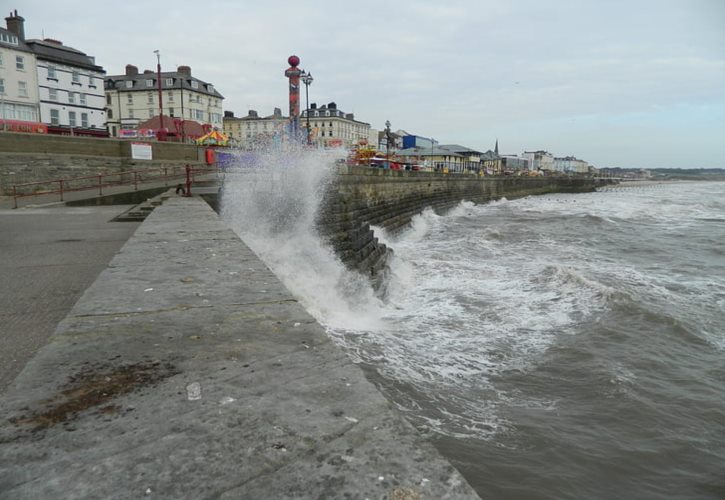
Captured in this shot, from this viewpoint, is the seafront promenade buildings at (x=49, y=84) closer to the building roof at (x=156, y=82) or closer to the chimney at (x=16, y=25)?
the chimney at (x=16, y=25)

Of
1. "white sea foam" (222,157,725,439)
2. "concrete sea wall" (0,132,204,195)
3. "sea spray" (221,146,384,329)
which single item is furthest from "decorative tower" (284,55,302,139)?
"concrete sea wall" (0,132,204,195)

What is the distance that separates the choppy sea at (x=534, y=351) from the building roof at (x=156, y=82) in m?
58.5

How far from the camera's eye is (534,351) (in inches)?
243

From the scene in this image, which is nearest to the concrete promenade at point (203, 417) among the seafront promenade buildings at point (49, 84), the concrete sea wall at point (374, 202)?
the concrete sea wall at point (374, 202)

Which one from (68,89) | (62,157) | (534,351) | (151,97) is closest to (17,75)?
(68,89)

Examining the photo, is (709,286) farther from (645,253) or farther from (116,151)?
(116,151)

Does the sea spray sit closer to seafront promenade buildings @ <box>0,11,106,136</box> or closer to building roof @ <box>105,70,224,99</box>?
seafront promenade buildings @ <box>0,11,106,136</box>

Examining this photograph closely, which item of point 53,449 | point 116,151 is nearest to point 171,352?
point 53,449

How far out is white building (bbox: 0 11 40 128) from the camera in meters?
40.5

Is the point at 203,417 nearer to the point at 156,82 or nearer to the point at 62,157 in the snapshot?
the point at 62,157

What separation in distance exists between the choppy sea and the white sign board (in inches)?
446

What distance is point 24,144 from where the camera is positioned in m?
19.2

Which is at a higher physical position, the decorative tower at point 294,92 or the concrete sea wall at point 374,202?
the decorative tower at point 294,92

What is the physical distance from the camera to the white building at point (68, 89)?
4384 cm
